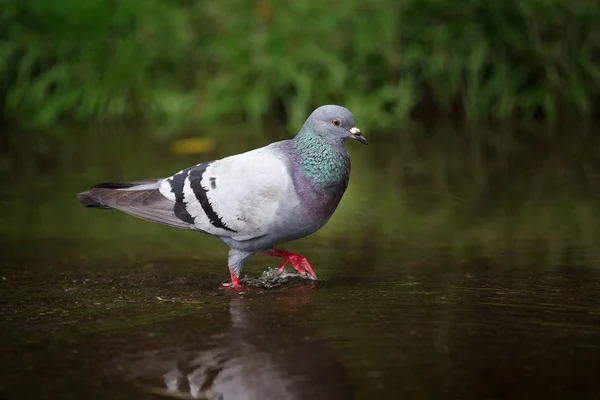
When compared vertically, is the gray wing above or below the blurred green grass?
below

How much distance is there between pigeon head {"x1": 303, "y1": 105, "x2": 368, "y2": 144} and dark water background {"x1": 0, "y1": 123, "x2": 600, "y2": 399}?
638 mm

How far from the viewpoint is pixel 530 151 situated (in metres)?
7.96

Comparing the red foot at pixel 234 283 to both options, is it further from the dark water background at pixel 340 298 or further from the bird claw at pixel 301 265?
the bird claw at pixel 301 265

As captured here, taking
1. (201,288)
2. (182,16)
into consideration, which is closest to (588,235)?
(201,288)

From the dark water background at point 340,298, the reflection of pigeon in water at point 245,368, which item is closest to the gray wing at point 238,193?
the dark water background at point 340,298

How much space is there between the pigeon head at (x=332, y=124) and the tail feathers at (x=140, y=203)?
72 centimetres

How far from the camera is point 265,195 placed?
14.4ft

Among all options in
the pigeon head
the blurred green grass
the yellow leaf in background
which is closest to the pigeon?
the pigeon head

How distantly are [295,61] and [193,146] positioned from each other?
1.70m

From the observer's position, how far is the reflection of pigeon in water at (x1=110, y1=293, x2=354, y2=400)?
3084mm

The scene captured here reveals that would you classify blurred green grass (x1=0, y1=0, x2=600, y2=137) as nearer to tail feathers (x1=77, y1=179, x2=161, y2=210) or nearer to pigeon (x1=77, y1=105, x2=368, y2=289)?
tail feathers (x1=77, y1=179, x2=161, y2=210)

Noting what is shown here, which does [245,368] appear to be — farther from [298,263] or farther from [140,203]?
[140,203]

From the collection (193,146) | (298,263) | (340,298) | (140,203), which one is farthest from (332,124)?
(193,146)

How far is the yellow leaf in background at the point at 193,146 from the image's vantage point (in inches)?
314
